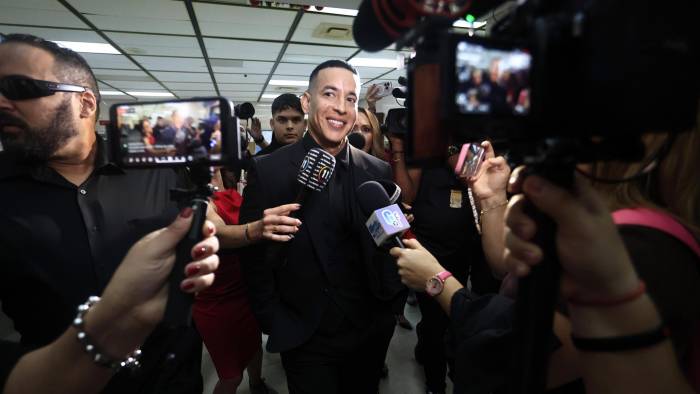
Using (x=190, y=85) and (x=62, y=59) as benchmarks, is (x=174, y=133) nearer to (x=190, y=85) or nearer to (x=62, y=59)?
(x=62, y=59)

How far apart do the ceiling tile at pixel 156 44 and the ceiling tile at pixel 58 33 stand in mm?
221

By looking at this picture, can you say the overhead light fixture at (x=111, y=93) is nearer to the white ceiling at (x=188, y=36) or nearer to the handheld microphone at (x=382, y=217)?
the white ceiling at (x=188, y=36)

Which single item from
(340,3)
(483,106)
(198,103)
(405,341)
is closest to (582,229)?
(483,106)

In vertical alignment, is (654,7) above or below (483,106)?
above

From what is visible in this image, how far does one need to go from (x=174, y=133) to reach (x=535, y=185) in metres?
0.67

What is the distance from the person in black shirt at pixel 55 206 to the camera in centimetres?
92

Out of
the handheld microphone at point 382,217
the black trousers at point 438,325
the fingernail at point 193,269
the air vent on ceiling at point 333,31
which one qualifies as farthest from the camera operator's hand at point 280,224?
the air vent on ceiling at point 333,31

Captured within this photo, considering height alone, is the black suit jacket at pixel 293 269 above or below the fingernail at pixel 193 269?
below

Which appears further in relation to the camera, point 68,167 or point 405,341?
point 405,341

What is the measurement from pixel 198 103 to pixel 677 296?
0.91 meters

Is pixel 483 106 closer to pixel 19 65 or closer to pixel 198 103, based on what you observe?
pixel 198 103

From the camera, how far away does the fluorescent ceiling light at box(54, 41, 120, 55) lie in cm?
445

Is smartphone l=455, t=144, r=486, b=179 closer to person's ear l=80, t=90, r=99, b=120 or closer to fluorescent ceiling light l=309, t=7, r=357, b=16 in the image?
person's ear l=80, t=90, r=99, b=120

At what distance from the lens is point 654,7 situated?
1.32ft
